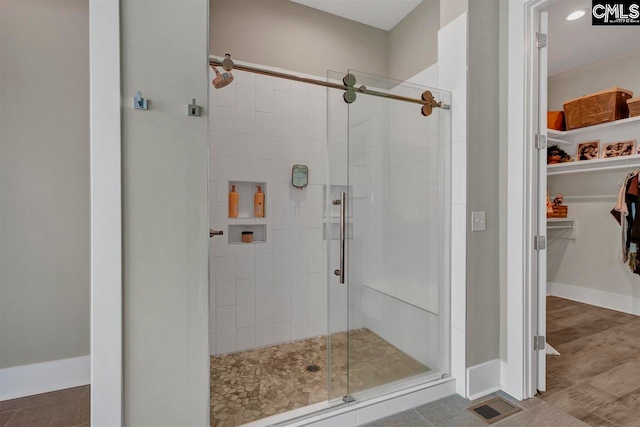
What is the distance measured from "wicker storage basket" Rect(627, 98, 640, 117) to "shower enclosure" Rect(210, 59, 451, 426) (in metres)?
2.54

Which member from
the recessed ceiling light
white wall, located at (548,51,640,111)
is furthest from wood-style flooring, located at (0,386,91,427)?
white wall, located at (548,51,640,111)

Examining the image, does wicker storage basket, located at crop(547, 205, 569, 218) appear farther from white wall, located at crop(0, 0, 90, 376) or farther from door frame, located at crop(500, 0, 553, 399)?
white wall, located at crop(0, 0, 90, 376)

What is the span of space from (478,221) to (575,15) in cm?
243

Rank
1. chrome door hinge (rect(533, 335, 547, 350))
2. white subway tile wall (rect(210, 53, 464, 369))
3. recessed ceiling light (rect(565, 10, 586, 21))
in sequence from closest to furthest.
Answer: white subway tile wall (rect(210, 53, 464, 369)), chrome door hinge (rect(533, 335, 547, 350)), recessed ceiling light (rect(565, 10, 586, 21))

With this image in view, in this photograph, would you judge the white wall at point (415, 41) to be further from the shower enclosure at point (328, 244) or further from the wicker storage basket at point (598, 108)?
the wicker storage basket at point (598, 108)

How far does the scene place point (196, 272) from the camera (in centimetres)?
136

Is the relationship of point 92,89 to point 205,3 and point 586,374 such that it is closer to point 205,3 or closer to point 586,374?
point 205,3

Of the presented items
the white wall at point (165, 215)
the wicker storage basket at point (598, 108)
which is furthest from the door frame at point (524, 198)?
the wicker storage basket at point (598, 108)

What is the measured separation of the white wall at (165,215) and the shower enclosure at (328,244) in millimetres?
310

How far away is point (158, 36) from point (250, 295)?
193 cm

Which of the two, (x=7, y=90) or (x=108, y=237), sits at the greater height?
(x=7, y=90)

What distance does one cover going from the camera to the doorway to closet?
2.48 m

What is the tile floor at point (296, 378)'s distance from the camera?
177cm

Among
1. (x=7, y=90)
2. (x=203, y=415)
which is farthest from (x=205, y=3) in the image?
(x=203, y=415)
